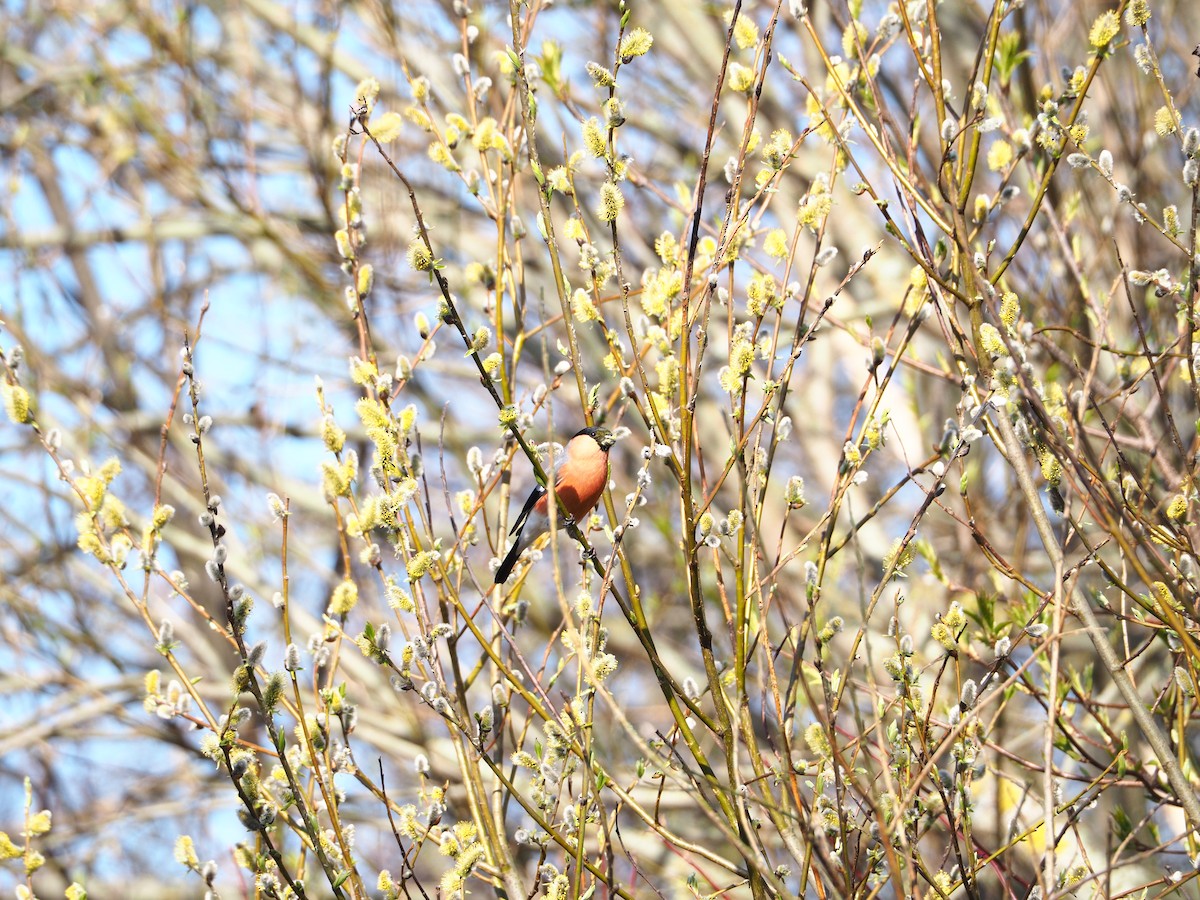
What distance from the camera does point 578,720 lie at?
1925 mm

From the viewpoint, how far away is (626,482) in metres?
6.74

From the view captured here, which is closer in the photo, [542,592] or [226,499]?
[226,499]

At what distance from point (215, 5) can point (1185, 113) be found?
5502 mm

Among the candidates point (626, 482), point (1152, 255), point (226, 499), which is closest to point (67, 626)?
point (226, 499)

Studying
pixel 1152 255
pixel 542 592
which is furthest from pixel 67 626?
pixel 1152 255

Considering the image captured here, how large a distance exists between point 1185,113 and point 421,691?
5.53m

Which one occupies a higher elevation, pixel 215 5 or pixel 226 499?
pixel 215 5

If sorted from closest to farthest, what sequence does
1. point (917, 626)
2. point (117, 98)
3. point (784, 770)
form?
point (784, 770) < point (917, 626) < point (117, 98)

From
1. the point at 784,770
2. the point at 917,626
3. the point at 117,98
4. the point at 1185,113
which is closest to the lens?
the point at 784,770

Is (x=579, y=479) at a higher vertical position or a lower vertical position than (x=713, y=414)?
lower

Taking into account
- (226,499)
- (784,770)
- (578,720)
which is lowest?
(784,770)

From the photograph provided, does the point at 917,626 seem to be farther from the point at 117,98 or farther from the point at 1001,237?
the point at 117,98

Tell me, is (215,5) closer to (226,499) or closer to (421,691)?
(226,499)

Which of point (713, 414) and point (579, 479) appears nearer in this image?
point (579, 479)
